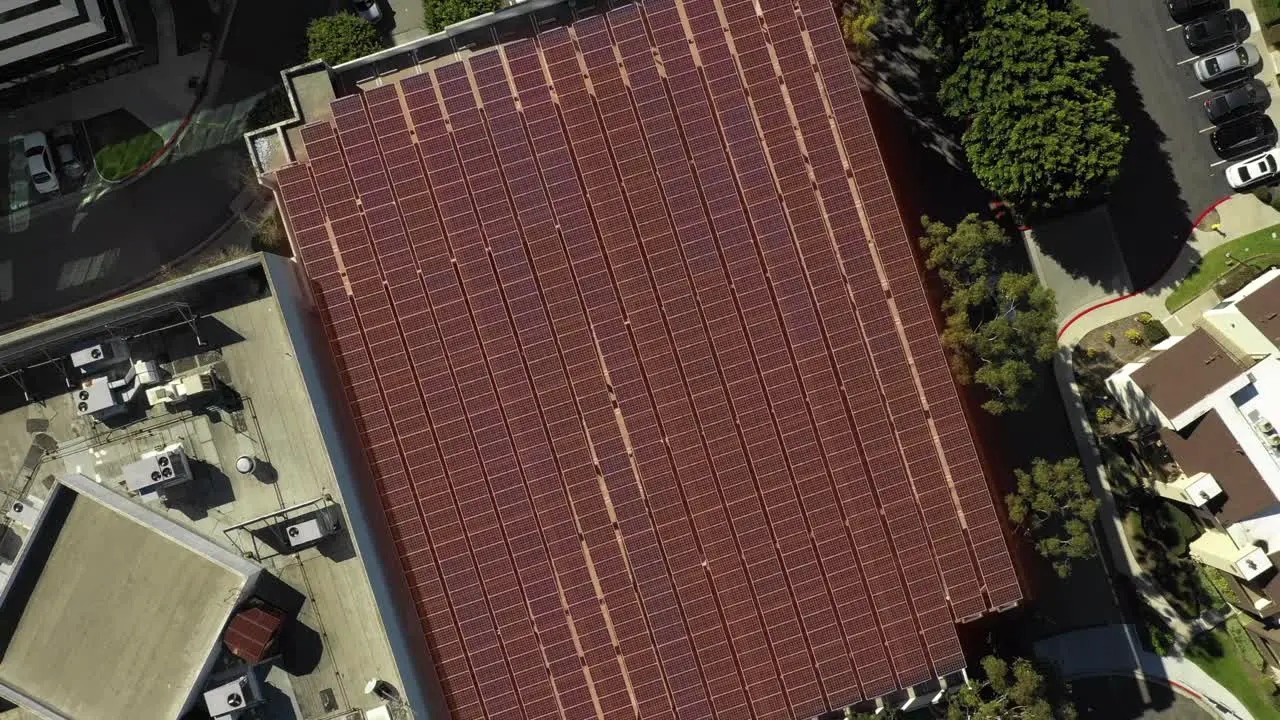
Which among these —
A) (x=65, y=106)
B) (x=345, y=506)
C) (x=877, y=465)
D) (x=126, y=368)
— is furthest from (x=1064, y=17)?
(x=65, y=106)

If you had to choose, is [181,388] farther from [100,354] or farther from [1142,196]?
[1142,196]

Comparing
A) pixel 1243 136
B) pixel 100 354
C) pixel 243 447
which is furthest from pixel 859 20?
pixel 100 354

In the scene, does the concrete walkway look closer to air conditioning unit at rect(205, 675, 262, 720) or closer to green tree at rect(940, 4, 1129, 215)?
green tree at rect(940, 4, 1129, 215)

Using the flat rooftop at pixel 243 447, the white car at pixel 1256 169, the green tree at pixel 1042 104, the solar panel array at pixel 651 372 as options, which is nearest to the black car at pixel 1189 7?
the white car at pixel 1256 169

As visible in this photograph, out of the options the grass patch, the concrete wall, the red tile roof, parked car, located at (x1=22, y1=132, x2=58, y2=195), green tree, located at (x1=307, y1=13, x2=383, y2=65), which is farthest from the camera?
the grass patch

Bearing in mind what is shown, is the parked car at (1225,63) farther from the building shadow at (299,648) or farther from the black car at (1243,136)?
the building shadow at (299,648)

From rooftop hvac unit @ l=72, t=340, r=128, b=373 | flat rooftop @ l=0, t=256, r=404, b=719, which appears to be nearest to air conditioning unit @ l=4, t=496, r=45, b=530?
flat rooftop @ l=0, t=256, r=404, b=719
